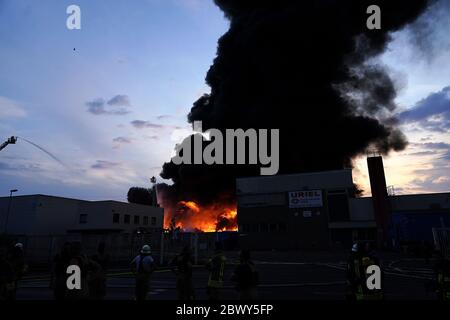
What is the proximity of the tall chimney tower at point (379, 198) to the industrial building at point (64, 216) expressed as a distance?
34473mm

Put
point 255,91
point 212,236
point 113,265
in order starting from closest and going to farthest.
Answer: point 113,265, point 212,236, point 255,91

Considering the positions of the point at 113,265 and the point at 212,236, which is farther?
the point at 212,236

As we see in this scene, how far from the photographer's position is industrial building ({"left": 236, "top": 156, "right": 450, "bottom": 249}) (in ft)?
142

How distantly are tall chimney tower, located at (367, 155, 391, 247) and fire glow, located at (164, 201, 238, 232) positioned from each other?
2615 cm

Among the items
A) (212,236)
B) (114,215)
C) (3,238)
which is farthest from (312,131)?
(3,238)

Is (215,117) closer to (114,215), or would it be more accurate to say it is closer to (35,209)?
(114,215)

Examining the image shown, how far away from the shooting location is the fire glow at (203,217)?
6388 centimetres

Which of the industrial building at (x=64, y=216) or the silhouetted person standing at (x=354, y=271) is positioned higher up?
the industrial building at (x=64, y=216)

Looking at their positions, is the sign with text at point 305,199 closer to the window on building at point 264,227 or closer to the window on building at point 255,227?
the window on building at point 264,227

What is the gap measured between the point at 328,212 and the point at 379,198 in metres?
7.06

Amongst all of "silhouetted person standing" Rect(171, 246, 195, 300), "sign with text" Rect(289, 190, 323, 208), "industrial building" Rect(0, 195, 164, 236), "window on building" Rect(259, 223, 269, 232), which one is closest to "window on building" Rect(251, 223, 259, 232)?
"window on building" Rect(259, 223, 269, 232)

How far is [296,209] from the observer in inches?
1905

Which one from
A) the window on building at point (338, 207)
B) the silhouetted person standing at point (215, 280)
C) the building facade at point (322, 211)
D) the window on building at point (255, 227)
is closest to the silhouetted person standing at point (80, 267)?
the silhouetted person standing at point (215, 280)
